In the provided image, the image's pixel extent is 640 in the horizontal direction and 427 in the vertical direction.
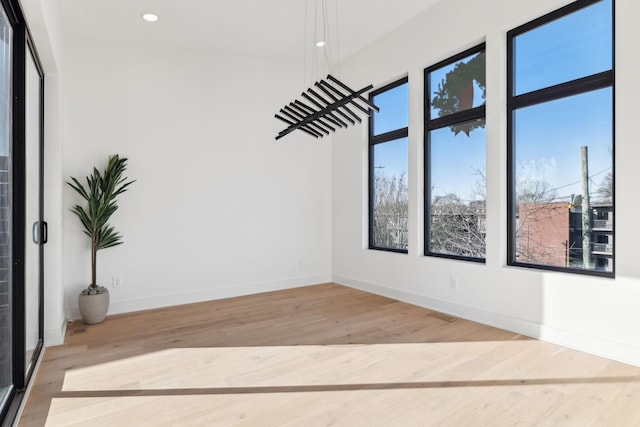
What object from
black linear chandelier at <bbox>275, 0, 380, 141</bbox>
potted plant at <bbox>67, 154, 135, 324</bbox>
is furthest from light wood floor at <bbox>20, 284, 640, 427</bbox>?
black linear chandelier at <bbox>275, 0, 380, 141</bbox>

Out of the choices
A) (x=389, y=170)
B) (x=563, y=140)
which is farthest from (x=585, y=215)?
(x=389, y=170)

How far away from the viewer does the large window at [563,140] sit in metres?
3.08

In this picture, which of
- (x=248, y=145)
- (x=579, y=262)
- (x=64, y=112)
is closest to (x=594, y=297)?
(x=579, y=262)

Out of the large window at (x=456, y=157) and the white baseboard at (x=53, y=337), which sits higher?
the large window at (x=456, y=157)

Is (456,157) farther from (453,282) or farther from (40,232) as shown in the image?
(40,232)

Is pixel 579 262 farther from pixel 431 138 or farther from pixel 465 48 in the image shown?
pixel 465 48

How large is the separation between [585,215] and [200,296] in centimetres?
421

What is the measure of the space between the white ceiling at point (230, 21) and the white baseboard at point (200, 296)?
302 cm

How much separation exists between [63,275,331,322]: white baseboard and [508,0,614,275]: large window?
300 cm

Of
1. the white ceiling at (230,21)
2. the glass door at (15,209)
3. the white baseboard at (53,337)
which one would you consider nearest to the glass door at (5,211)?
the glass door at (15,209)

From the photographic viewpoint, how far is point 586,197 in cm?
320

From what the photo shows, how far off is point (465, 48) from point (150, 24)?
132 inches

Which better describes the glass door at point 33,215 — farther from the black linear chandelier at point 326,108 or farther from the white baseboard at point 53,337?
the black linear chandelier at point 326,108

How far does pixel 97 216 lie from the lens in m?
4.05
